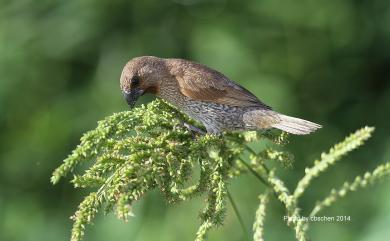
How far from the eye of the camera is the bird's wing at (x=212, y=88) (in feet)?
14.8

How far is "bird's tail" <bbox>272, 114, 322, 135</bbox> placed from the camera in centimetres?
393

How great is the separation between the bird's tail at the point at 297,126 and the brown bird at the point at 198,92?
134 mm

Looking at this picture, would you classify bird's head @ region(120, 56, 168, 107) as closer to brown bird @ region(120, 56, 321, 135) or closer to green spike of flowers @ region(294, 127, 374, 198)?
brown bird @ region(120, 56, 321, 135)

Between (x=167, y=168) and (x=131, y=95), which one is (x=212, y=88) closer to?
(x=131, y=95)

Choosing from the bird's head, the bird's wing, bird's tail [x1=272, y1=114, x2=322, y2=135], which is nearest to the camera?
bird's tail [x1=272, y1=114, x2=322, y2=135]

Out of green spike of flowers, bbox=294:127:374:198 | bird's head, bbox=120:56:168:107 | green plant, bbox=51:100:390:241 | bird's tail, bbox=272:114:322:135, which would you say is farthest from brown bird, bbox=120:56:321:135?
green spike of flowers, bbox=294:127:374:198

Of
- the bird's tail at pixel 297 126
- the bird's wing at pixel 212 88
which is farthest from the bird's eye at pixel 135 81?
the bird's tail at pixel 297 126

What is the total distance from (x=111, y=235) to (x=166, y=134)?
8.55 ft

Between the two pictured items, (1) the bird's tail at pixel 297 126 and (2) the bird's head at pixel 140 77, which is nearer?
(1) the bird's tail at pixel 297 126

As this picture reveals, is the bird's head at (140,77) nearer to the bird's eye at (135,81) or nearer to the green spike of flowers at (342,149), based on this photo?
the bird's eye at (135,81)

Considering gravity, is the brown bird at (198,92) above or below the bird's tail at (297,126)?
above

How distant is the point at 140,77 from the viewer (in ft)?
14.3

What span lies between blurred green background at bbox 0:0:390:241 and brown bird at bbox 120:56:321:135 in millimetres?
1277

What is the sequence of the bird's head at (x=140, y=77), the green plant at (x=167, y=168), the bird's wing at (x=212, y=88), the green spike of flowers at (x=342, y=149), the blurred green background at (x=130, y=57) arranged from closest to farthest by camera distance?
1. the green spike of flowers at (x=342, y=149)
2. the green plant at (x=167, y=168)
3. the bird's head at (x=140, y=77)
4. the bird's wing at (x=212, y=88)
5. the blurred green background at (x=130, y=57)
